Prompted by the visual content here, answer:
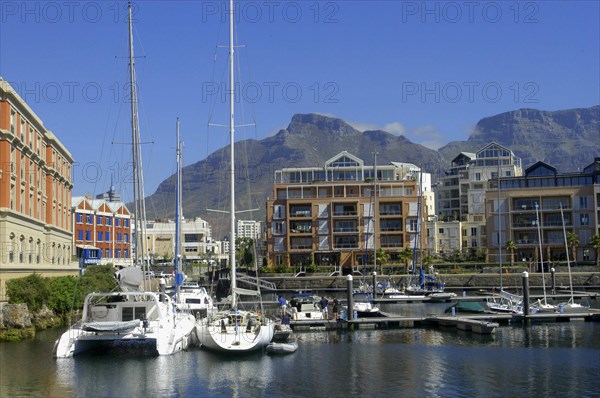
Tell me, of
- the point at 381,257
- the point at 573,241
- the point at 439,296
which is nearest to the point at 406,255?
the point at 381,257

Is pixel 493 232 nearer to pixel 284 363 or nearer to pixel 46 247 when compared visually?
pixel 46 247

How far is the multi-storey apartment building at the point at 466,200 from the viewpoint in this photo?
14900cm

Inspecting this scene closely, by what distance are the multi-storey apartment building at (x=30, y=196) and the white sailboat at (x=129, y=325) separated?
13058 mm

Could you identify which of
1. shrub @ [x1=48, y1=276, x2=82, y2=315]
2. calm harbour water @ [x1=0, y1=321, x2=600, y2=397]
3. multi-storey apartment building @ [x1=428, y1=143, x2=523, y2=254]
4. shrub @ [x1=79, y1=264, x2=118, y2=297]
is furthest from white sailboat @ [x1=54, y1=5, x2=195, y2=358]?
multi-storey apartment building @ [x1=428, y1=143, x2=523, y2=254]

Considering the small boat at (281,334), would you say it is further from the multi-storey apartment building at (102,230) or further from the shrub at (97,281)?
the multi-storey apartment building at (102,230)

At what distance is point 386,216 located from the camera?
122m

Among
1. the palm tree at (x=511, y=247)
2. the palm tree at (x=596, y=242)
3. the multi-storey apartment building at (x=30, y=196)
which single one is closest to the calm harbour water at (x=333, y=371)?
the multi-storey apartment building at (x=30, y=196)

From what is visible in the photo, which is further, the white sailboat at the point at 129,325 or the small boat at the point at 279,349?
the small boat at the point at 279,349

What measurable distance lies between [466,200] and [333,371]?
144 metres

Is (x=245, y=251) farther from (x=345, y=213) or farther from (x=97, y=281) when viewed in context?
(x=97, y=281)

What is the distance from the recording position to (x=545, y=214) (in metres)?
115

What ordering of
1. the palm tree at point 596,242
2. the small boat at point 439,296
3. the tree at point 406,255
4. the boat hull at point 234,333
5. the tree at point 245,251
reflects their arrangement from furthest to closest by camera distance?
the tree at point 245,251
the tree at point 406,255
the palm tree at point 596,242
the small boat at point 439,296
the boat hull at point 234,333

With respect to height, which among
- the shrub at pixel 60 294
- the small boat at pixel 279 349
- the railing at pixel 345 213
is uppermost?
the railing at pixel 345 213

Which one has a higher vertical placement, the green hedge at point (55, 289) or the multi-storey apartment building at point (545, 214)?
the multi-storey apartment building at point (545, 214)
